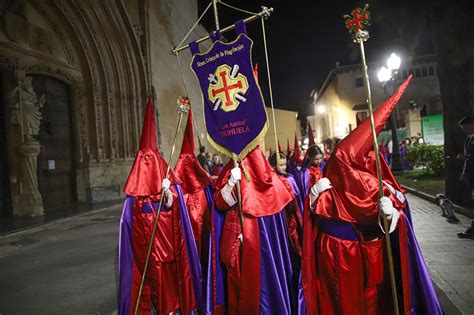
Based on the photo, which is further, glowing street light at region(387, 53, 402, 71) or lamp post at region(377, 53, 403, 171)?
lamp post at region(377, 53, 403, 171)

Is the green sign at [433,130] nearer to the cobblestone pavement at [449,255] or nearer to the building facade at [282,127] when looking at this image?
the cobblestone pavement at [449,255]

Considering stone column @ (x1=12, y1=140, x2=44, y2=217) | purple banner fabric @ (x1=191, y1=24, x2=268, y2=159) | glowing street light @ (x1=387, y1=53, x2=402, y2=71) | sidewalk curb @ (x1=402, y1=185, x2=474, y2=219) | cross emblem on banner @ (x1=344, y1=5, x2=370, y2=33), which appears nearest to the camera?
cross emblem on banner @ (x1=344, y1=5, x2=370, y2=33)

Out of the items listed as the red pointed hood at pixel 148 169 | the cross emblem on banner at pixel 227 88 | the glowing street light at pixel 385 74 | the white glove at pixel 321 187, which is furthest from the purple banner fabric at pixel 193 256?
the glowing street light at pixel 385 74

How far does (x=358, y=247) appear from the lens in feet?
7.89

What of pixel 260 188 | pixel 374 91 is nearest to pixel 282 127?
pixel 374 91

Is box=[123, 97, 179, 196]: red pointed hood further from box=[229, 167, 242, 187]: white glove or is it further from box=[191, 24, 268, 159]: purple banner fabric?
box=[229, 167, 242, 187]: white glove

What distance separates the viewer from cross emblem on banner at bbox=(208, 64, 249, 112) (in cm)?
290

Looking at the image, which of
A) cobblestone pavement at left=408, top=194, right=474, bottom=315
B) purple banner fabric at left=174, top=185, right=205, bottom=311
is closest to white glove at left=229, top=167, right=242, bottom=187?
purple banner fabric at left=174, top=185, right=205, bottom=311

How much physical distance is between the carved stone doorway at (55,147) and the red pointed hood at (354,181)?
11078mm

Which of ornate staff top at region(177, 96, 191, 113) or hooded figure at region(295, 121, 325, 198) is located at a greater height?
ornate staff top at region(177, 96, 191, 113)

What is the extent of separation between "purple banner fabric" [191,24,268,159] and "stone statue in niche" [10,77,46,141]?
8.89 meters

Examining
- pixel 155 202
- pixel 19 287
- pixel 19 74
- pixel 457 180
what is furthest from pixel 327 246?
pixel 19 74

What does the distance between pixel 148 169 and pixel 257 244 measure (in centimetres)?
157

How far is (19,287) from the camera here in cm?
430
